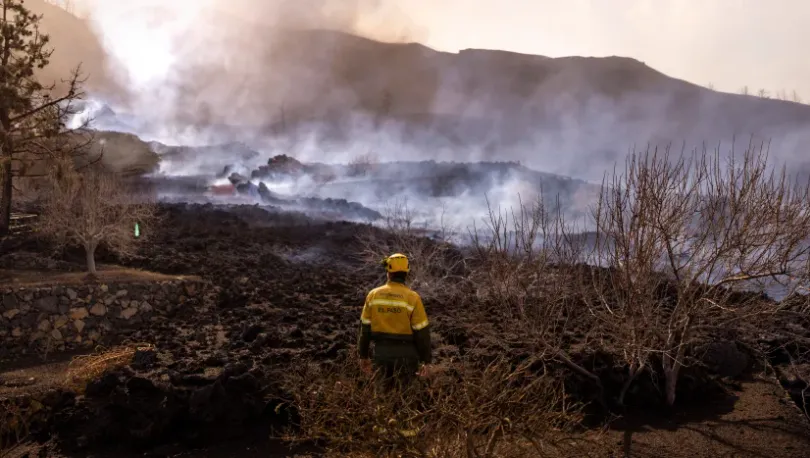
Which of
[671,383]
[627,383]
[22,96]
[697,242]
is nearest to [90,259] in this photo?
[22,96]

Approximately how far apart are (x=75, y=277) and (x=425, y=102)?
60064 millimetres

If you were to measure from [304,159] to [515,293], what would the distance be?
2430 inches

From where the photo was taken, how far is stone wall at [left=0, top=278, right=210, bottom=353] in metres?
13.1

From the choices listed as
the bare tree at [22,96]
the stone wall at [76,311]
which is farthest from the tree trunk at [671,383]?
the bare tree at [22,96]

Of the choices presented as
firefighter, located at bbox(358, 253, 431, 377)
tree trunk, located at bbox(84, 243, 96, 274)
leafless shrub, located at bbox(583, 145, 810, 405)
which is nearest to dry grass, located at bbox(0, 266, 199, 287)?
tree trunk, located at bbox(84, 243, 96, 274)

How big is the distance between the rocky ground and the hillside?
45309mm

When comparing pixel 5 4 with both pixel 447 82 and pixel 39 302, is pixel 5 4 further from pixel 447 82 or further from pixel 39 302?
pixel 447 82

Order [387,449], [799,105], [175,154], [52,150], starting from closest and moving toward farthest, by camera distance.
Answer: [387,449]
[52,150]
[799,105]
[175,154]

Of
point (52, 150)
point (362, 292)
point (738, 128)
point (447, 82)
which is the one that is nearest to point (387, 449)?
point (362, 292)

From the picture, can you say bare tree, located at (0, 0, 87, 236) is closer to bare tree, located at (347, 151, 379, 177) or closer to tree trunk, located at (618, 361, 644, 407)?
tree trunk, located at (618, 361, 644, 407)

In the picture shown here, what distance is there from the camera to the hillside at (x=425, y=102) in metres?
59.2

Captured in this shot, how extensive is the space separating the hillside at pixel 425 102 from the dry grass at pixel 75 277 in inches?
1846

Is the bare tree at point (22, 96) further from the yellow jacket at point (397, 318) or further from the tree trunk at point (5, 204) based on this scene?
the yellow jacket at point (397, 318)

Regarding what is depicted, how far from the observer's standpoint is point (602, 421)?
7.38 metres
